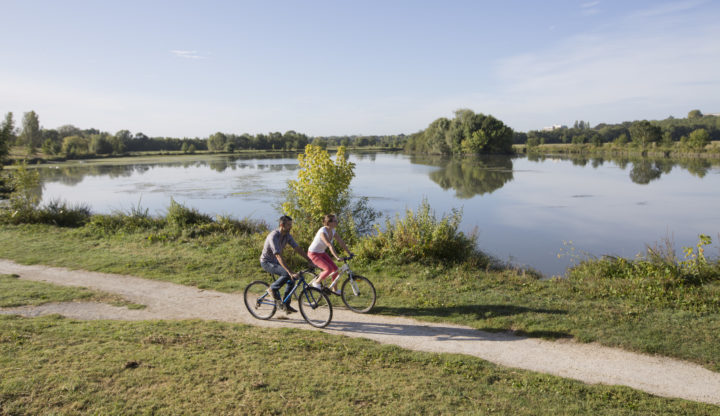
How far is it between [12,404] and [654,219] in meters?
26.2

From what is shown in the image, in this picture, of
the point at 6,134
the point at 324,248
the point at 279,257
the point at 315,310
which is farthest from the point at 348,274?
the point at 6,134

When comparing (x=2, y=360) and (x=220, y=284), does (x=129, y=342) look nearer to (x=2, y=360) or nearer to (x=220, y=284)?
(x=2, y=360)

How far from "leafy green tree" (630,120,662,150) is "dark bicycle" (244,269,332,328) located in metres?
88.4

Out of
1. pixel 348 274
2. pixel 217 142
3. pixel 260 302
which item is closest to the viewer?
pixel 260 302

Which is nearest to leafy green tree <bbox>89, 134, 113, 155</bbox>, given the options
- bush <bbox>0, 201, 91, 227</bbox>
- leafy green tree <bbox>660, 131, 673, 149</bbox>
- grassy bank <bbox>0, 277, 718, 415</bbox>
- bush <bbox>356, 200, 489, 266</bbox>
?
bush <bbox>0, 201, 91, 227</bbox>

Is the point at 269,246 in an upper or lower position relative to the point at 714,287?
upper

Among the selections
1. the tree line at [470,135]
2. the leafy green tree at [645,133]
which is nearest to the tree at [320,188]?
the tree line at [470,135]

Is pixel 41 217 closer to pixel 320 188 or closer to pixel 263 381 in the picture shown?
pixel 320 188

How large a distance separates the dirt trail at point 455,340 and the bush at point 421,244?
12.0 ft

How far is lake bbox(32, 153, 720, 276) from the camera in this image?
17.5 metres

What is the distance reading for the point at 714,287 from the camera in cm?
859

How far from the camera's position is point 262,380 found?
507 centimetres

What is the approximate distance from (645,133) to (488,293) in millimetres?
87086

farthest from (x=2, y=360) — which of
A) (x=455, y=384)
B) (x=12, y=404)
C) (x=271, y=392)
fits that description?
(x=455, y=384)
